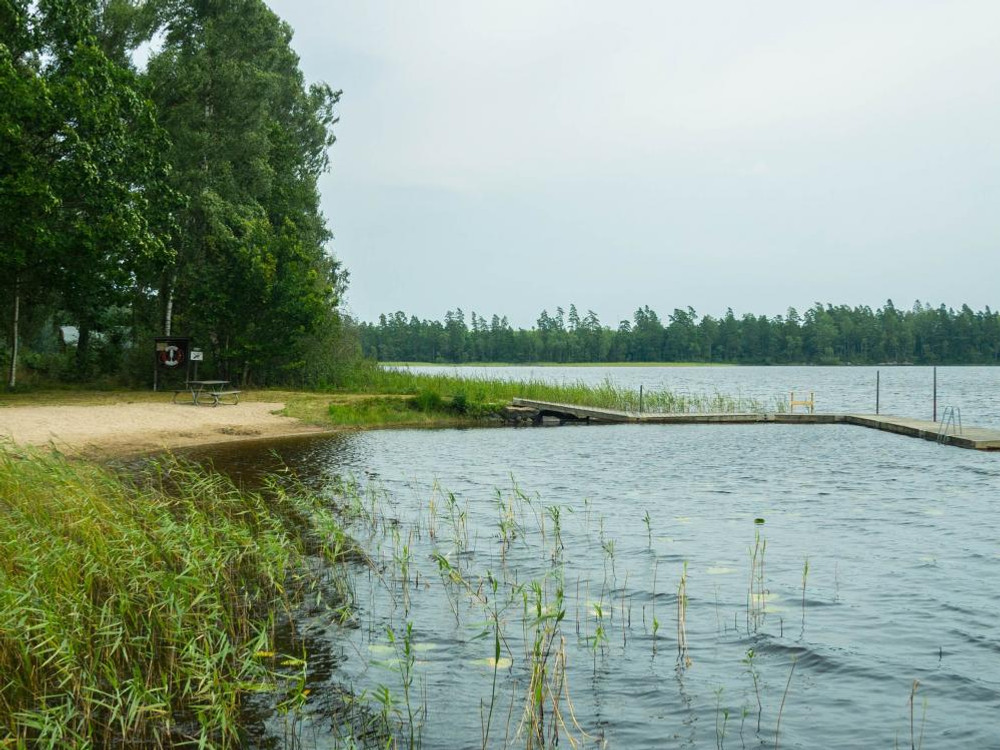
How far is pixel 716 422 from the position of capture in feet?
110

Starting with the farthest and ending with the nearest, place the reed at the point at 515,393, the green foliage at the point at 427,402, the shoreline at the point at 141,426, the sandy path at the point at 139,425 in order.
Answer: the reed at the point at 515,393
the green foliage at the point at 427,402
the sandy path at the point at 139,425
the shoreline at the point at 141,426

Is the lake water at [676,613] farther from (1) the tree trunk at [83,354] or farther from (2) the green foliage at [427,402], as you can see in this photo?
(1) the tree trunk at [83,354]

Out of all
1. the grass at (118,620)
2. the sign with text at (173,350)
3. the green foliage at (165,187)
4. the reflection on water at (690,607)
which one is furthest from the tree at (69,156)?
the grass at (118,620)

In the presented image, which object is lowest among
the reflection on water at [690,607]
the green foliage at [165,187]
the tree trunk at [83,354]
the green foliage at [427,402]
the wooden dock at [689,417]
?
the reflection on water at [690,607]

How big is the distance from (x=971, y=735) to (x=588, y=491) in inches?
417

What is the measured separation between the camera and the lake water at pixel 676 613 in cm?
620

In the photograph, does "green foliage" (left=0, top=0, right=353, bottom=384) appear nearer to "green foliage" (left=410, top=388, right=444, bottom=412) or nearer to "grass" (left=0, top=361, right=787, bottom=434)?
"grass" (left=0, top=361, right=787, bottom=434)

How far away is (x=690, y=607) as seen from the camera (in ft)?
29.1

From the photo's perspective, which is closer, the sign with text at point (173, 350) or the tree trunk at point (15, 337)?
the tree trunk at point (15, 337)

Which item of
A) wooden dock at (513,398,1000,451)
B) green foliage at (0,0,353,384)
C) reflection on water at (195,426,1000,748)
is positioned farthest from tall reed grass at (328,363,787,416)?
reflection on water at (195,426,1000,748)

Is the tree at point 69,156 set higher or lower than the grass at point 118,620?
higher

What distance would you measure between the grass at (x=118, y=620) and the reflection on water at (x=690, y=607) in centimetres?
77

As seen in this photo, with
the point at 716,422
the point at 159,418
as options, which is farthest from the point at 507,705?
the point at 716,422

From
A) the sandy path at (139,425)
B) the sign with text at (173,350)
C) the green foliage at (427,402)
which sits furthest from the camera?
the green foliage at (427,402)
